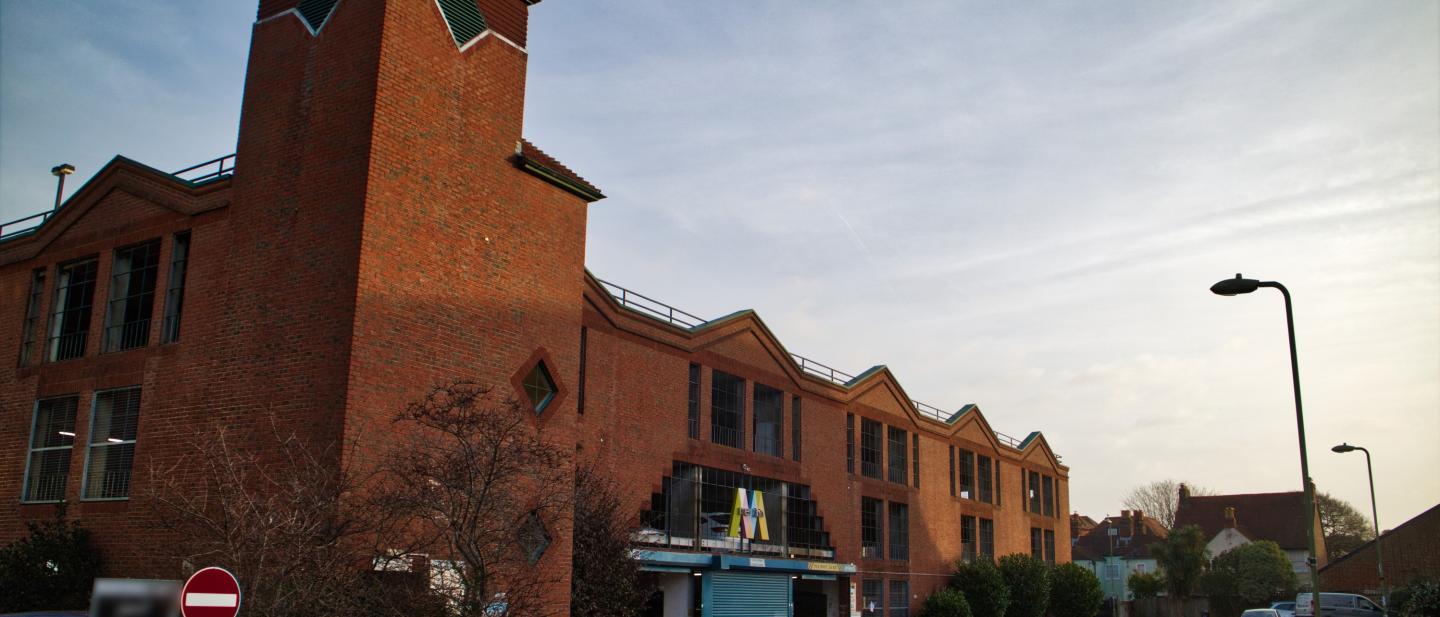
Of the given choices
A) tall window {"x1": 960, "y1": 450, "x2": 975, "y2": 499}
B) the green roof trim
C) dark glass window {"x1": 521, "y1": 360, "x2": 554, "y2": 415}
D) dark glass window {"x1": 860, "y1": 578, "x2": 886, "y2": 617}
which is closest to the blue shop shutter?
dark glass window {"x1": 860, "y1": 578, "x2": 886, "y2": 617}

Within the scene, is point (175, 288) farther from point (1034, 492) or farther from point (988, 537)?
point (1034, 492)

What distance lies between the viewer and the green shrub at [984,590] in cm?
4738

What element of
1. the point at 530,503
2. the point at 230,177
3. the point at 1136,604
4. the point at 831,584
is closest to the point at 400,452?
the point at 530,503

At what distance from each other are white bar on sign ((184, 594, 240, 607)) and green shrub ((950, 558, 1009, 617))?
42.0 metres

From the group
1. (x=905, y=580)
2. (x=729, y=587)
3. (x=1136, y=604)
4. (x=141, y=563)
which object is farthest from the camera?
(x=1136, y=604)

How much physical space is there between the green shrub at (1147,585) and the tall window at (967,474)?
22200mm

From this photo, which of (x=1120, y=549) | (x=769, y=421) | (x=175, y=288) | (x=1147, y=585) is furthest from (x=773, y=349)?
(x=1120, y=549)

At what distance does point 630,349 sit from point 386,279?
38.9 ft

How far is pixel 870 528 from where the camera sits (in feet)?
140

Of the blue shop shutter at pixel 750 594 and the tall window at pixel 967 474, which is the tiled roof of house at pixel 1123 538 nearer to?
the tall window at pixel 967 474

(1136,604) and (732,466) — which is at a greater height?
(732,466)

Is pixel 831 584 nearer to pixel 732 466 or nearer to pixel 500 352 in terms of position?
pixel 732 466

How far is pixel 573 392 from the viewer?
21.8 meters

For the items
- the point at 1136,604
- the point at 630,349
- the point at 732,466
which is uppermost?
the point at 630,349
